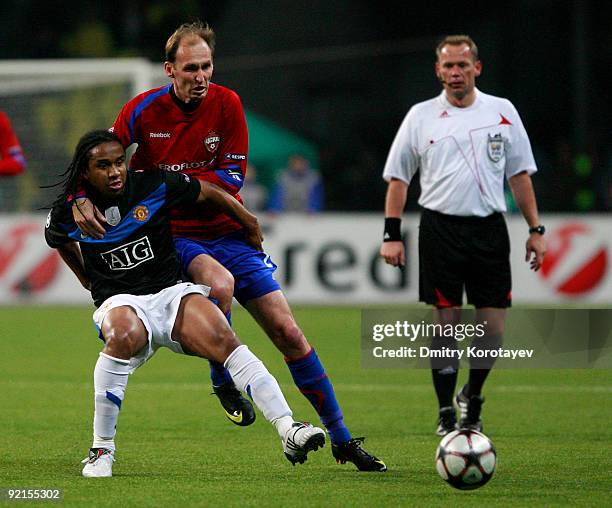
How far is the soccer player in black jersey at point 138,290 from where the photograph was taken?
5.78 m

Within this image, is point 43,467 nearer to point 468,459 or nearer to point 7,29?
point 468,459

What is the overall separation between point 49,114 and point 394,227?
32.9ft

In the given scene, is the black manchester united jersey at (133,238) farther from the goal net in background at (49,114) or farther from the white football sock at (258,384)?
the goal net in background at (49,114)

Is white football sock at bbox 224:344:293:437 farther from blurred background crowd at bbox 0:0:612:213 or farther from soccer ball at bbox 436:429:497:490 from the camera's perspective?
blurred background crowd at bbox 0:0:612:213

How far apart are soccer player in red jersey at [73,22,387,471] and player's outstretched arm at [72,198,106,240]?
0.57 metres

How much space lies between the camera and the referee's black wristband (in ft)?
24.7

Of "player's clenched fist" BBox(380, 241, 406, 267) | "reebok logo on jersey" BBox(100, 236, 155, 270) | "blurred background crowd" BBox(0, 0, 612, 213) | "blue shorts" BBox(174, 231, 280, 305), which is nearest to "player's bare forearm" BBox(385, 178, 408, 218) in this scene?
"player's clenched fist" BBox(380, 241, 406, 267)

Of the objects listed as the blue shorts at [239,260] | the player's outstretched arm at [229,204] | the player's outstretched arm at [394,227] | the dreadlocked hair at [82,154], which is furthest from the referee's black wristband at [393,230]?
the dreadlocked hair at [82,154]

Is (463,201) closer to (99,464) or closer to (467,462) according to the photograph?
(467,462)

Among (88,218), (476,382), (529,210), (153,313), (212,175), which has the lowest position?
(476,382)

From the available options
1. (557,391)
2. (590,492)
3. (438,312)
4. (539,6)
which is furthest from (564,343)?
(539,6)

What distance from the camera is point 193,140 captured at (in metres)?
6.56

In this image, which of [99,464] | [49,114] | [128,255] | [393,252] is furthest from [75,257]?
[49,114]

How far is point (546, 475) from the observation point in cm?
595
